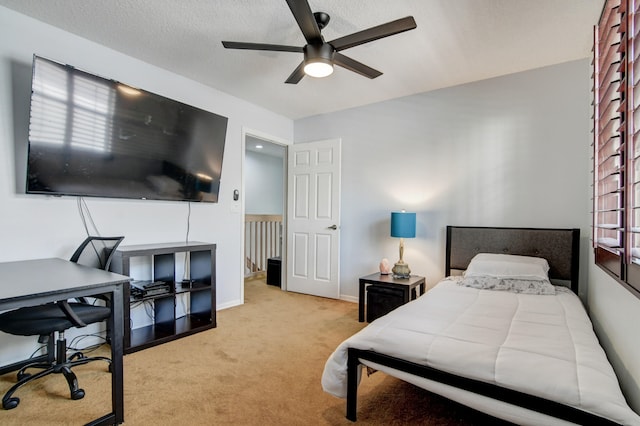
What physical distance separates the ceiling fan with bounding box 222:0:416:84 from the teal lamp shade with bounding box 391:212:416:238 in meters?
1.56

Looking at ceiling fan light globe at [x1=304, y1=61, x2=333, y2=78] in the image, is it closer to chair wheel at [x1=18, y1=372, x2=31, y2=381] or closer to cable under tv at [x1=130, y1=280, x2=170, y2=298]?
cable under tv at [x1=130, y1=280, x2=170, y2=298]

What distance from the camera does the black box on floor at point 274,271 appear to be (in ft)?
16.5

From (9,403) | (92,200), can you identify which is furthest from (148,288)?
(9,403)

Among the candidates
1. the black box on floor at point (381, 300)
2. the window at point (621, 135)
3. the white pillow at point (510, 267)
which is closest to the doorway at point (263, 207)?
the black box on floor at point (381, 300)

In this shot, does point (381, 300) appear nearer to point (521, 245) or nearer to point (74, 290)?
point (521, 245)

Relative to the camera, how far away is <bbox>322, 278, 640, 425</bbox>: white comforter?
118 cm

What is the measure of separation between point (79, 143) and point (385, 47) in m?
2.54

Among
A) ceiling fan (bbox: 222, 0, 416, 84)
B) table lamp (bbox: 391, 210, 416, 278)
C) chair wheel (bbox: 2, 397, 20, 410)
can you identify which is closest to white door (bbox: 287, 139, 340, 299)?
table lamp (bbox: 391, 210, 416, 278)

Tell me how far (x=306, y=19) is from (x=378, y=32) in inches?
18.2

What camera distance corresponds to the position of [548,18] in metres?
2.32

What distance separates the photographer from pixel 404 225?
11.3 feet

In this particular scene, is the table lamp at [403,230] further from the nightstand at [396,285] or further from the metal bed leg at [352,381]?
the metal bed leg at [352,381]

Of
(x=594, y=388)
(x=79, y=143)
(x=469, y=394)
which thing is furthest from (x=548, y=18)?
(x=79, y=143)

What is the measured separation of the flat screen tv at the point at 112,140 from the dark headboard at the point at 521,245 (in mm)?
2728
